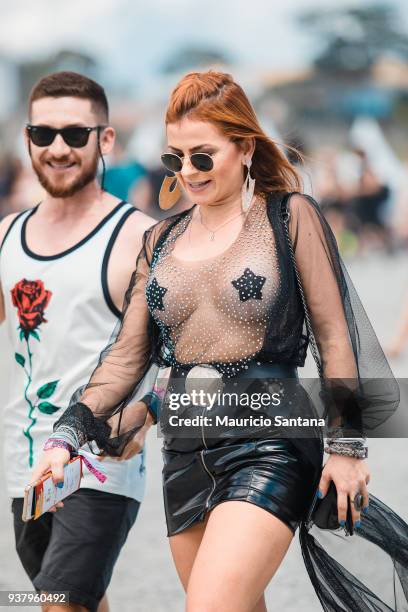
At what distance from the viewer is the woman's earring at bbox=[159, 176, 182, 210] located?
3.34 meters

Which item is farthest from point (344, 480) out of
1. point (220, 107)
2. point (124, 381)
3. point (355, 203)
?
point (355, 203)

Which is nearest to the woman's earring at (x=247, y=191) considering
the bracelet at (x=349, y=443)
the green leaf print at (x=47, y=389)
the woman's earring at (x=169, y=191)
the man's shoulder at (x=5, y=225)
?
the woman's earring at (x=169, y=191)

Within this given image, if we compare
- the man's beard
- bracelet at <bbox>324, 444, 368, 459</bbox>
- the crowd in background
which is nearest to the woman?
bracelet at <bbox>324, 444, 368, 459</bbox>

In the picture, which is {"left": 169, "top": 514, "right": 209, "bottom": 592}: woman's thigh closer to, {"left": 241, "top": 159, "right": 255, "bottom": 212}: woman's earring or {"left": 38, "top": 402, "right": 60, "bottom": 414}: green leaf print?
{"left": 38, "top": 402, "right": 60, "bottom": 414}: green leaf print

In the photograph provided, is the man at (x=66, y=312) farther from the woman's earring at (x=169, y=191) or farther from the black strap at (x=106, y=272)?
the woman's earring at (x=169, y=191)

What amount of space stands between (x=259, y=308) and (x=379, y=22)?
2867 inches

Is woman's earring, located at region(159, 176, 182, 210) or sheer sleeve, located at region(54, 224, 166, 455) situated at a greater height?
woman's earring, located at region(159, 176, 182, 210)

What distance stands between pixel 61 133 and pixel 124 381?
3.31 feet

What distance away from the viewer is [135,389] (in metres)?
3.18

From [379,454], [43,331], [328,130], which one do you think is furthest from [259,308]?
[328,130]

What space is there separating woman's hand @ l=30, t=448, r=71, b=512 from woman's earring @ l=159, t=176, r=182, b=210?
84 centimetres

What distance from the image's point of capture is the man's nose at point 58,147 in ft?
12.2

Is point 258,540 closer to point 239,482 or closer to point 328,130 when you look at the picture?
point 239,482

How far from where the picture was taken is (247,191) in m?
3.09
